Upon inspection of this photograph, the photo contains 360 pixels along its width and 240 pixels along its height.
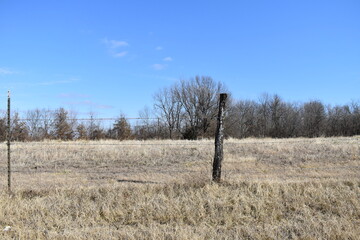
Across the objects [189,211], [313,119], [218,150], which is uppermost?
[313,119]

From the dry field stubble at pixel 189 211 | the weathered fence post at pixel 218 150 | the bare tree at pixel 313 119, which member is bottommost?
the dry field stubble at pixel 189 211

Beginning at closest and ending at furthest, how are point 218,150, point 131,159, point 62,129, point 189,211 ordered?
point 189,211 < point 218,150 < point 131,159 < point 62,129

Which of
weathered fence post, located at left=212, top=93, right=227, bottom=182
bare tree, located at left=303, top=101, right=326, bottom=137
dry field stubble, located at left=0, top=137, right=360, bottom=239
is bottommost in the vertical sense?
dry field stubble, located at left=0, top=137, right=360, bottom=239

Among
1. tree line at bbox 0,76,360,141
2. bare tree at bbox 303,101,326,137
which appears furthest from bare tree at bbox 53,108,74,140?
bare tree at bbox 303,101,326,137

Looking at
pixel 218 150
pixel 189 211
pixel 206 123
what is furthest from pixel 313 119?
pixel 189 211

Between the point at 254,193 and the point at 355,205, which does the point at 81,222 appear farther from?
the point at 355,205

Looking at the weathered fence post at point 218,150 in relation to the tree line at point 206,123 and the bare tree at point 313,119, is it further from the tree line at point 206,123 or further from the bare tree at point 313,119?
the bare tree at point 313,119

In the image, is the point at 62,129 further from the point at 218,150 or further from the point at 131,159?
the point at 218,150

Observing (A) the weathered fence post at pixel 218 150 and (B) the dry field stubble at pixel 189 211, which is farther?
(A) the weathered fence post at pixel 218 150

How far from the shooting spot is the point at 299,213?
6.12 meters

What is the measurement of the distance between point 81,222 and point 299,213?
4.50 m

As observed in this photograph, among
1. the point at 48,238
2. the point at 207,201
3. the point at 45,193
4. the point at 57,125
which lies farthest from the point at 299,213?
the point at 57,125

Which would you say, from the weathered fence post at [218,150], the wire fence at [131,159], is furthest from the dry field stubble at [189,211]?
the wire fence at [131,159]

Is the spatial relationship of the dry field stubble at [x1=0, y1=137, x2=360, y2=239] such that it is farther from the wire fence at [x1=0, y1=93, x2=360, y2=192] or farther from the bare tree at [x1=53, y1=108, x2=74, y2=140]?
the bare tree at [x1=53, y1=108, x2=74, y2=140]
